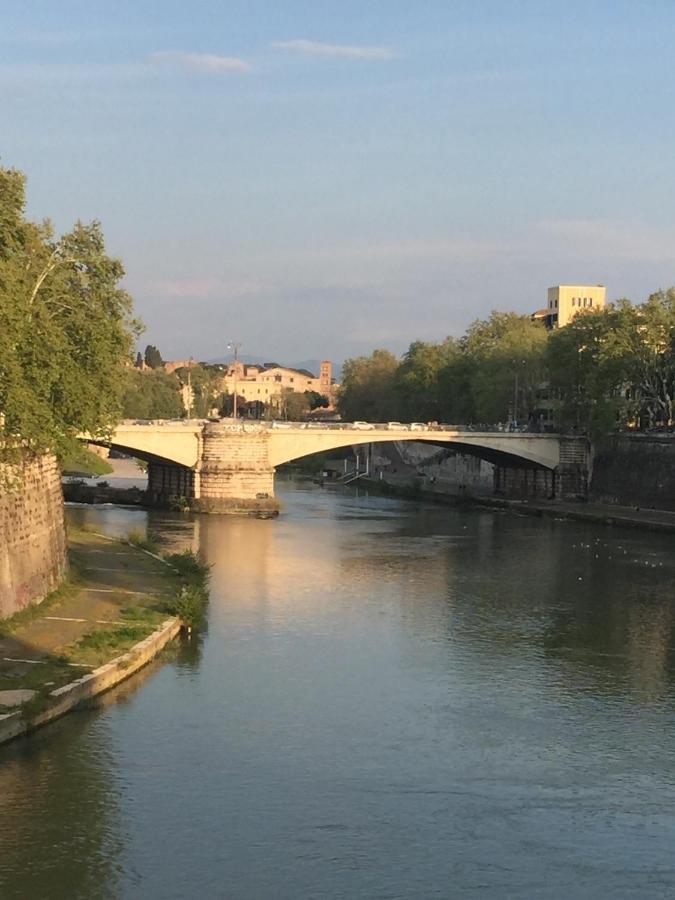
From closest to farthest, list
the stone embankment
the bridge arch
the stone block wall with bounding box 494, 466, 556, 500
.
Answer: the stone embankment < the bridge arch < the stone block wall with bounding box 494, 466, 556, 500

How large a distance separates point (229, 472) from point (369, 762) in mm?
36637

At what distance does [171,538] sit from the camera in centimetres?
4150

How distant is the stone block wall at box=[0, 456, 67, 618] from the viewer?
22.2m

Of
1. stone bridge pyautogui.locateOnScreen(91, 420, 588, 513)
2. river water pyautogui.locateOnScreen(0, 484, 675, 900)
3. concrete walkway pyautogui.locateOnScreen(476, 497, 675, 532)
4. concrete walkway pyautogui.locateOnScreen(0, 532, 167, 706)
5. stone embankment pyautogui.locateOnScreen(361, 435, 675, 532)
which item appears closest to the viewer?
river water pyautogui.locateOnScreen(0, 484, 675, 900)

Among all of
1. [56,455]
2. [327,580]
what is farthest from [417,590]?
[56,455]

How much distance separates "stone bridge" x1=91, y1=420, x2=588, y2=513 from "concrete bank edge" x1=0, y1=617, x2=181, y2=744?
93.1 feet

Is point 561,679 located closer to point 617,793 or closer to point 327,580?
point 617,793

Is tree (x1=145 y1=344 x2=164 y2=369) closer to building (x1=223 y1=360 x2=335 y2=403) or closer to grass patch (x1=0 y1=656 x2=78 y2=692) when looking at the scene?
building (x1=223 y1=360 x2=335 y2=403)

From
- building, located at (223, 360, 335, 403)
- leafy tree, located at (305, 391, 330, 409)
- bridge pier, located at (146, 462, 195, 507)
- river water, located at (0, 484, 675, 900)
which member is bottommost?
river water, located at (0, 484, 675, 900)

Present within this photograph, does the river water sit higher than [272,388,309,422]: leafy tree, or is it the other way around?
[272,388,309,422]: leafy tree

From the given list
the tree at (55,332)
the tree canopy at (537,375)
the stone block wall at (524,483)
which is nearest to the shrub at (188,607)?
the tree at (55,332)

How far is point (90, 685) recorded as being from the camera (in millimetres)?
18531

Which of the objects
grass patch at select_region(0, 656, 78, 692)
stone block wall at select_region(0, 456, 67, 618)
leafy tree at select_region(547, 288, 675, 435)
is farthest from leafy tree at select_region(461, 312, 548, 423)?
grass patch at select_region(0, 656, 78, 692)

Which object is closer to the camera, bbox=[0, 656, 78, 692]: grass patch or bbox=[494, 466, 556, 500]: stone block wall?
bbox=[0, 656, 78, 692]: grass patch
